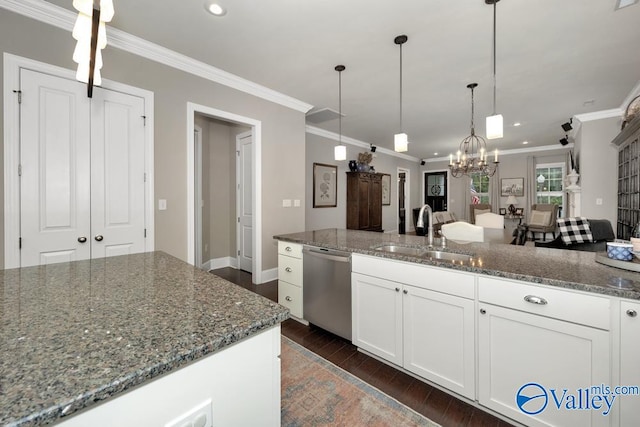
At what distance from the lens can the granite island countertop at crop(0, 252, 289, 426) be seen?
475 mm

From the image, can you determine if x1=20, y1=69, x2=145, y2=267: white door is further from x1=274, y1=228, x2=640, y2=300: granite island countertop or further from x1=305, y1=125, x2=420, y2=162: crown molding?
x1=305, y1=125, x2=420, y2=162: crown molding

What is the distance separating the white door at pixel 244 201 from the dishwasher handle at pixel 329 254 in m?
2.17

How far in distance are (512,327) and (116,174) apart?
3203mm

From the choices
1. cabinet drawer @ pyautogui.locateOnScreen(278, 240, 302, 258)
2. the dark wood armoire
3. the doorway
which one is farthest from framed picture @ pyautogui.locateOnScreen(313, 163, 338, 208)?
the doorway

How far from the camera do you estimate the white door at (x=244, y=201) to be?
448cm

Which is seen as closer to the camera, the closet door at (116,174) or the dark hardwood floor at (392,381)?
the dark hardwood floor at (392,381)

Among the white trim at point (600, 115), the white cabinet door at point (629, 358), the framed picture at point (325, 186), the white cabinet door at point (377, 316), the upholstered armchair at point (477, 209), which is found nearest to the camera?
the white cabinet door at point (629, 358)

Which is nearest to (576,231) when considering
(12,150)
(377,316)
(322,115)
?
(377,316)

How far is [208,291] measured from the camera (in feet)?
3.26

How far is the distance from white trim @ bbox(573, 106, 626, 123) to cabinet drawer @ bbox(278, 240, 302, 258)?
17.9 feet

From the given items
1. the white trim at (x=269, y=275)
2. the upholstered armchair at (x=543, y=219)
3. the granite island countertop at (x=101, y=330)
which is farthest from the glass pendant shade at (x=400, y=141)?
the upholstered armchair at (x=543, y=219)

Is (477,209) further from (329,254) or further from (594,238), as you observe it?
(329,254)

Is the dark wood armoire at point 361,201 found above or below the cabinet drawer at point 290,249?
above

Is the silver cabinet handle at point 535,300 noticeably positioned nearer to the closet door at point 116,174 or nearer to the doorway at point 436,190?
the closet door at point 116,174
